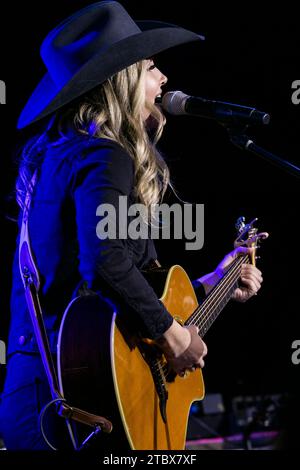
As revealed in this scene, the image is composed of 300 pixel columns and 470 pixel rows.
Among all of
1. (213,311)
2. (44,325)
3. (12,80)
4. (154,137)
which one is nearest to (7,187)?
(12,80)

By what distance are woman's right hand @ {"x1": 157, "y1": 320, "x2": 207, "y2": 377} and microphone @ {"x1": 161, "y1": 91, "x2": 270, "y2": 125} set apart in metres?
0.79

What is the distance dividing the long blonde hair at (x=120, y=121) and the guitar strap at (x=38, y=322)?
162mm

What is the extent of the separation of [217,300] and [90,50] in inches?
47.0

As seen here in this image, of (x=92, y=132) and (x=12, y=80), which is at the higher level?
(x=12, y=80)

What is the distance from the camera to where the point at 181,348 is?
2051mm

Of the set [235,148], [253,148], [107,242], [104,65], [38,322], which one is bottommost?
[38,322]

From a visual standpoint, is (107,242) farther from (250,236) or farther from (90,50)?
(250,236)

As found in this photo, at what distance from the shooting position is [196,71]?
18.2 feet

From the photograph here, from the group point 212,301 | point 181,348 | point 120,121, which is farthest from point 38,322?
point 212,301

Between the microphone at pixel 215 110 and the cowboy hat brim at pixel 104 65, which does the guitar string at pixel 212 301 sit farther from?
the cowboy hat brim at pixel 104 65

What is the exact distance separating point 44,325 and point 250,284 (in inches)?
52.5

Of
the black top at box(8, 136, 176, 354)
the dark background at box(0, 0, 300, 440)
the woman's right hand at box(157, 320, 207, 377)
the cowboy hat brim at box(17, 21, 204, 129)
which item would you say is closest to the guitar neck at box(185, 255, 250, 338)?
the woman's right hand at box(157, 320, 207, 377)

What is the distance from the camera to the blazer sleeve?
1.90 meters

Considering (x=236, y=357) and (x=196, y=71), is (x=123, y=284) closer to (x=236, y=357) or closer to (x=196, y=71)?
(x=196, y=71)
